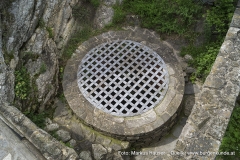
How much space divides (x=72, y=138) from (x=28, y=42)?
1.83 meters

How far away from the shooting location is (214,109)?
315 cm

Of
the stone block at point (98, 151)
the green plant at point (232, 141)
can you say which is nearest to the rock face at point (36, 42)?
the stone block at point (98, 151)

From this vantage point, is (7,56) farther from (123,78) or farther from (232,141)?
(232,141)

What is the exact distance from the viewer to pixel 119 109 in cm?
423

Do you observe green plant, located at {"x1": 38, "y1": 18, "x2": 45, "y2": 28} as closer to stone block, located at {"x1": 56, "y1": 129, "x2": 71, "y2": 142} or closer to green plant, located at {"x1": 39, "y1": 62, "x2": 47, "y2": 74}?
green plant, located at {"x1": 39, "y1": 62, "x2": 47, "y2": 74}

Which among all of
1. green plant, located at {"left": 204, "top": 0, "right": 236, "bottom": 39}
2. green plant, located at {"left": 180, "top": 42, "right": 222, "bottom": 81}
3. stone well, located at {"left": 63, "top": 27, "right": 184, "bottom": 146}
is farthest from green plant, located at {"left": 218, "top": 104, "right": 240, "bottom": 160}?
green plant, located at {"left": 204, "top": 0, "right": 236, "bottom": 39}

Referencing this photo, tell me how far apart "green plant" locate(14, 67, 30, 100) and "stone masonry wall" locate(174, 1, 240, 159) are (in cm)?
250

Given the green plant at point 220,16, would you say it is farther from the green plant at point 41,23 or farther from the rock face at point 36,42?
the green plant at point 41,23

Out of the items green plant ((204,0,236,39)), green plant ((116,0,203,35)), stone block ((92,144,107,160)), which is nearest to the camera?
stone block ((92,144,107,160))

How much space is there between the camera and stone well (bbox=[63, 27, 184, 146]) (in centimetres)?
413

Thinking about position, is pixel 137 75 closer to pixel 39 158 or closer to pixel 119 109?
pixel 119 109

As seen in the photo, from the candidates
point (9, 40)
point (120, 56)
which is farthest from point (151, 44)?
point (9, 40)

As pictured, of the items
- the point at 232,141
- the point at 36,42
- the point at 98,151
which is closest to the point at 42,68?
the point at 36,42

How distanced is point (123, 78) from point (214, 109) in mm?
1894
